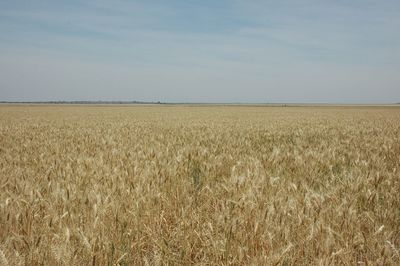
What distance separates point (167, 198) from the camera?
11.6ft

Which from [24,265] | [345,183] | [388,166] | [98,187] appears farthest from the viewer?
[388,166]

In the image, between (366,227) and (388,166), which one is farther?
(388,166)

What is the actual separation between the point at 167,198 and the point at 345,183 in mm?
2072

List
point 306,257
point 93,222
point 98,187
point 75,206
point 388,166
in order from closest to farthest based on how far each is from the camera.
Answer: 1. point 306,257
2. point 93,222
3. point 75,206
4. point 98,187
5. point 388,166

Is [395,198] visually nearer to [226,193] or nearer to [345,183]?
[345,183]

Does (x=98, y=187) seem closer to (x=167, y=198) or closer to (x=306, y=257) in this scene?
(x=167, y=198)

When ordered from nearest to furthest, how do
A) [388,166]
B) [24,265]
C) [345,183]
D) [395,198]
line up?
[24,265] < [395,198] < [345,183] < [388,166]

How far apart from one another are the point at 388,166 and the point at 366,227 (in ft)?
11.6

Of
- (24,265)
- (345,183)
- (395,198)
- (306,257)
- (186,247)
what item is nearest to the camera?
(24,265)

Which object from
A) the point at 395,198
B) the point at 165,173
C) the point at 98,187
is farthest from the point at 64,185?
the point at 395,198

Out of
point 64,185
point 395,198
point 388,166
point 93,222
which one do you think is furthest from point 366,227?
point 388,166

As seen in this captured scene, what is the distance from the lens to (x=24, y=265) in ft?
6.65

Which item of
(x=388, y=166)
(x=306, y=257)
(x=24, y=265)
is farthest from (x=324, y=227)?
(x=388, y=166)

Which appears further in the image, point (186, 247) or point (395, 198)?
point (395, 198)
